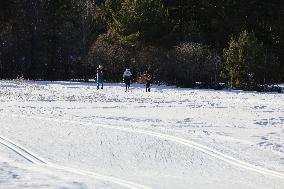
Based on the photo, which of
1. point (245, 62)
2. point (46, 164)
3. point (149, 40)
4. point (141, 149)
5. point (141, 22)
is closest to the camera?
point (46, 164)

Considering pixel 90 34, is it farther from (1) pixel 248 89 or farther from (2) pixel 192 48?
(1) pixel 248 89

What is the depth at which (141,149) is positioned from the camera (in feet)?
37.8

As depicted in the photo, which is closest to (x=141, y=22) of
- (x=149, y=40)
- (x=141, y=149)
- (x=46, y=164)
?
(x=149, y=40)

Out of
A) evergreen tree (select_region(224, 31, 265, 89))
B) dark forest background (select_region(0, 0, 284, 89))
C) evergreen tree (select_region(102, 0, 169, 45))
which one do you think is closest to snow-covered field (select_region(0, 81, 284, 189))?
evergreen tree (select_region(224, 31, 265, 89))

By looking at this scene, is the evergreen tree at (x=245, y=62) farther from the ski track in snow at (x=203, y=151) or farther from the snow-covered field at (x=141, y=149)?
the ski track in snow at (x=203, y=151)

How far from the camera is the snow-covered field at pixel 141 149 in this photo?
8.62 metres

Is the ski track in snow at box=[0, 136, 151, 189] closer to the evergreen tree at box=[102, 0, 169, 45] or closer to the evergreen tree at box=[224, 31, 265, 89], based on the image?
the evergreen tree at box=[224, 31, 265, 89]

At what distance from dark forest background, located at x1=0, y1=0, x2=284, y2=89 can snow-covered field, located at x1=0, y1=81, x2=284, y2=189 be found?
19271 mm

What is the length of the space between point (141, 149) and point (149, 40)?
105ft

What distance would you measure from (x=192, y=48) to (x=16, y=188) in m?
32.2

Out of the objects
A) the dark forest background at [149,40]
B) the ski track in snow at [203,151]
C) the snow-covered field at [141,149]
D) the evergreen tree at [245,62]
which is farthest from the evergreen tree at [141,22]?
the ski track in snow at [203,151]

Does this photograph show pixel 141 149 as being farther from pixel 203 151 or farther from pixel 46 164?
pixel 46 164

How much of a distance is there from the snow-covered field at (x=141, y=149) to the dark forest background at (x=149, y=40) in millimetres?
19271

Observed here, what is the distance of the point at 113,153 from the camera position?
1105cm
